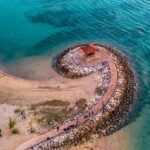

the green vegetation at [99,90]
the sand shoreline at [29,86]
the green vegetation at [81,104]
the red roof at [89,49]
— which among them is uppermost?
the red roof at [89,49]

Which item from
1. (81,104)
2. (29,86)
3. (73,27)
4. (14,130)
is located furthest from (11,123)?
(73,27)

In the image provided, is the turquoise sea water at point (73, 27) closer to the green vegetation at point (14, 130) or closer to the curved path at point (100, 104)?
the curved path at point (100, 104)

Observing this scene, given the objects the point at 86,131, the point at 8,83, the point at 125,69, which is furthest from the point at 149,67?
the point at 8,83

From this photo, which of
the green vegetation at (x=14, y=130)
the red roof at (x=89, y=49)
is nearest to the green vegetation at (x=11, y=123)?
the green vegetation at (x=14, y=130)

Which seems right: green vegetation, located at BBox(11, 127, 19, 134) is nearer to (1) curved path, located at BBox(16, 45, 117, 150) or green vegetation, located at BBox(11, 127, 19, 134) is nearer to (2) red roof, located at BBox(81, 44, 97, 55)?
(1) curved path, located at BBox(16, 45, 117, 150)

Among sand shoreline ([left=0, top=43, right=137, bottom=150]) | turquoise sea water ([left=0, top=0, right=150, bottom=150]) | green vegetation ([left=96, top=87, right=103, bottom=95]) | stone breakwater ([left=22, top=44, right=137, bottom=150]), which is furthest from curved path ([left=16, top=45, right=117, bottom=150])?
turquoise sea water ([left=0, top=0, right=150, bottom=150])

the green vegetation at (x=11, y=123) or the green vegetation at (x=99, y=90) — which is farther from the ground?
the green vegetation at (x=99, y=90)

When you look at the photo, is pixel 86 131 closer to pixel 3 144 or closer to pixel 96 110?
pixel 96 110
